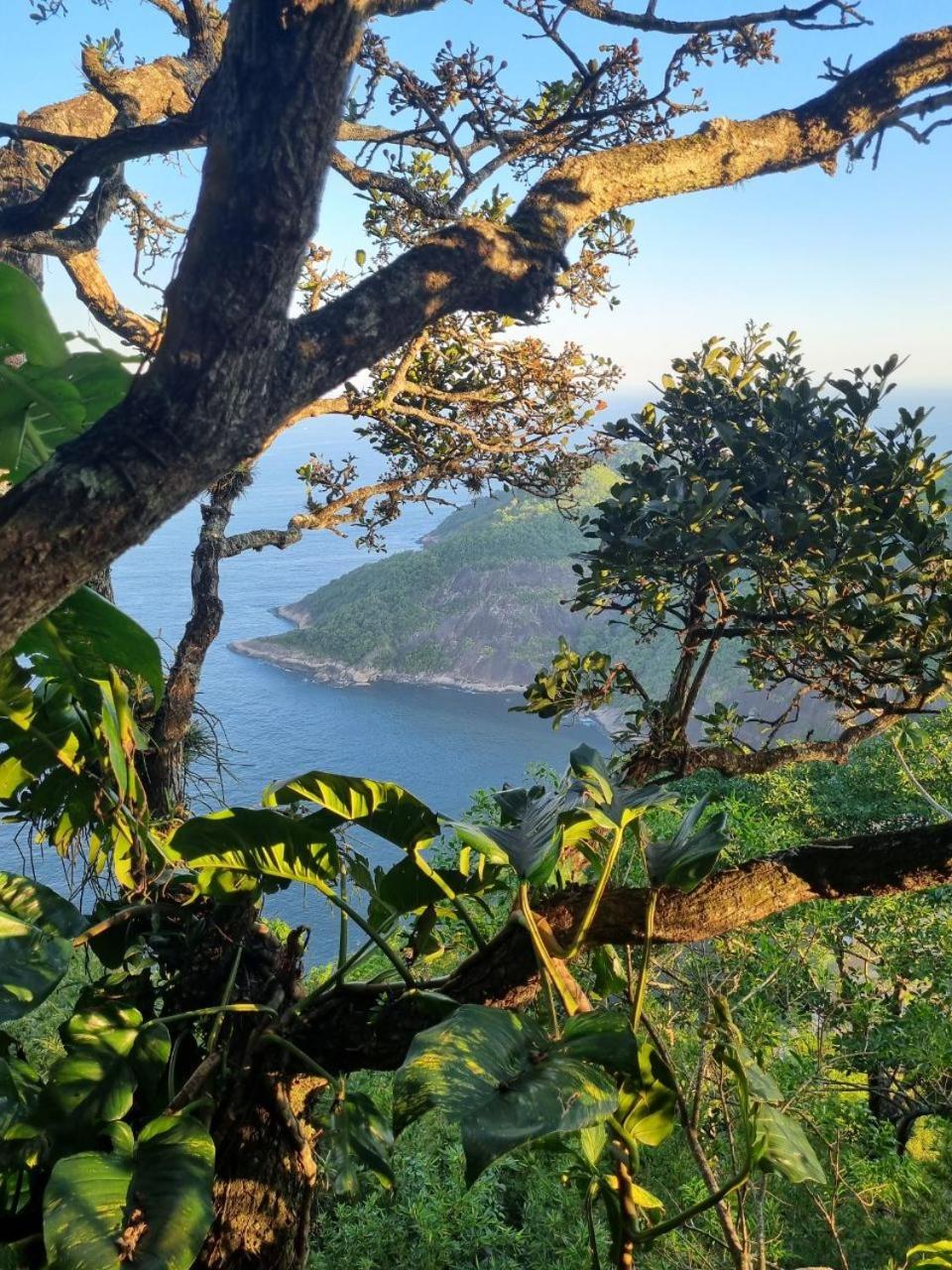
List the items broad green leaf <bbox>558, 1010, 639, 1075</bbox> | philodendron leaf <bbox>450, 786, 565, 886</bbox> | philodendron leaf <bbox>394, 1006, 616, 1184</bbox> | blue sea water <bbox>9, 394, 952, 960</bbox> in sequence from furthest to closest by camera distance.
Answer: blue sea water <bbox>9, 394, 952, 960</bbox> → philodendron leaf <bbox>450, 786, 565, 886</bbox> → broad green leaf <bbox>558, 1010, 639, 1075</bbox> → philodendron leaf <bbox>394, 1006, 616, 1184</bbox>

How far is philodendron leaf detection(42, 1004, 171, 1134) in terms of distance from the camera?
908 mm

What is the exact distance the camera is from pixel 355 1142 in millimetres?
903

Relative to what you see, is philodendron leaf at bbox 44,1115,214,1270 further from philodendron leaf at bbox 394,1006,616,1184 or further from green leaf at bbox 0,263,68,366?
green leaf at bbox 0,263,68,366

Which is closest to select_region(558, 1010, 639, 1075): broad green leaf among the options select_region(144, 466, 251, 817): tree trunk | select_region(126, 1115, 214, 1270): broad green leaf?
select_region(126, 1115, 214, 1270): broad green leaf

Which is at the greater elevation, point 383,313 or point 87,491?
point 383,313

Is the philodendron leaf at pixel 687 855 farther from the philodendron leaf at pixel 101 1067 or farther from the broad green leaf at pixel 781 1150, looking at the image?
the philodendron leaf at pixel 101 1067

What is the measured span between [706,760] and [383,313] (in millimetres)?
1102

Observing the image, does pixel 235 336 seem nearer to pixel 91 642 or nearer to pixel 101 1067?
pixel 91 642

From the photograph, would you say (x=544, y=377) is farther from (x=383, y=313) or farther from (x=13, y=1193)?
(x=13, y=1193)

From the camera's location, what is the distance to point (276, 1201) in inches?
40.3

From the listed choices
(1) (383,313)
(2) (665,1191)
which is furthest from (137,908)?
(2) (665,1191)

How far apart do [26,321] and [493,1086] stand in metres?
0.97

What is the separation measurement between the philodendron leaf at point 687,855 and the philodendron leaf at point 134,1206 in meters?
0.56

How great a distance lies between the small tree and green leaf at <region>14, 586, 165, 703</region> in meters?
0.95
